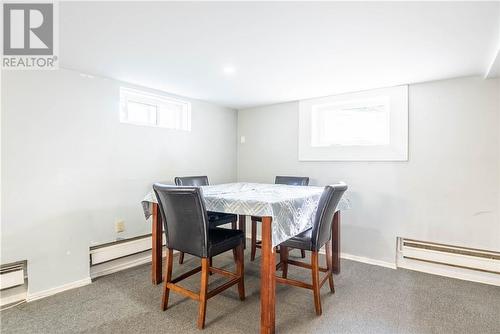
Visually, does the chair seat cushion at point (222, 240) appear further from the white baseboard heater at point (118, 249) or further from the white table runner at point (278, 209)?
the white baseboard heater at point (118, 249)

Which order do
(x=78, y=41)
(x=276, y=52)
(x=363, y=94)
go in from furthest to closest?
(x=363, y=94)
(x=276, y=52)
(x=78, y=41)

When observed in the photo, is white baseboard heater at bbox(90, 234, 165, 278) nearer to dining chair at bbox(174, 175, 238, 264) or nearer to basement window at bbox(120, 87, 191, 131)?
dining chair at bbox(174, 175, 238, 264)

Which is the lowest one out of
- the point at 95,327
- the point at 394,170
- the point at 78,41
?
the point at 95,327

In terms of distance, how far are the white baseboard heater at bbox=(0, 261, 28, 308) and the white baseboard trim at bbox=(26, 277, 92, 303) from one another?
7cm

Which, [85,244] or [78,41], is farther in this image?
[85,244]

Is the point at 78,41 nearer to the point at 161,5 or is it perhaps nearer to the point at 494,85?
the point at 161,5

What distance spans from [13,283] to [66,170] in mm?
961

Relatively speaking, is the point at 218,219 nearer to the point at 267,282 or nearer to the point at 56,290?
the point at 267,282

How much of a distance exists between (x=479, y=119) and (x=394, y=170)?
873 millimetres

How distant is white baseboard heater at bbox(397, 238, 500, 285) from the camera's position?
248 centimetres

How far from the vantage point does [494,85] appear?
8.09 feet

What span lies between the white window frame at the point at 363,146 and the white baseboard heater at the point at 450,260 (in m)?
0.96

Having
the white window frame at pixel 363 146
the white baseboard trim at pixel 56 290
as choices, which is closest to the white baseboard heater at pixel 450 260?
the white window frame at pixel 363 146

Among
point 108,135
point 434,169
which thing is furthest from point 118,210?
point 434,169
